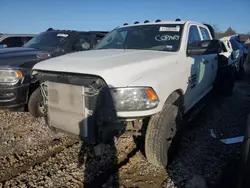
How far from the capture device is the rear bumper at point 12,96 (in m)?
3.87

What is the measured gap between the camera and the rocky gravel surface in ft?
9.25

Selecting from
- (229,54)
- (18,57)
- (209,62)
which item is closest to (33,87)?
(18,57)

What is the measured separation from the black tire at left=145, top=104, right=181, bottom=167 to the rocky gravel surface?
22cm

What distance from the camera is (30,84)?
4141mm

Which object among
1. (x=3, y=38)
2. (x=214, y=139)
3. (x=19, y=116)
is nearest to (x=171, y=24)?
(x=214, y=139)

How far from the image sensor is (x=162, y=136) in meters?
2.83

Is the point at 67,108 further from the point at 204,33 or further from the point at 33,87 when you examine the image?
the point at 204,33

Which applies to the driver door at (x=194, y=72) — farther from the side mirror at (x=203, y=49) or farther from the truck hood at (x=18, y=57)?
the truck hood at (x=18, y=57)


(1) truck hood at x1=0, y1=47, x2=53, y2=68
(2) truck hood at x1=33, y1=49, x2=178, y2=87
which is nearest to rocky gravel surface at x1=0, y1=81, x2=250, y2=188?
(1) truck hood at x1=0, y1=47, x2=53, y2=68

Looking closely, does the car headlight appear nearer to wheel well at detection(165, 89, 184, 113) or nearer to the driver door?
wheel well at detection(165, 89, 184, 113)

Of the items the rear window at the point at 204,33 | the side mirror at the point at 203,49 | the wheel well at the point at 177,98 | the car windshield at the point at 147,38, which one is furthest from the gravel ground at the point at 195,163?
the rear window at the point at 204,33

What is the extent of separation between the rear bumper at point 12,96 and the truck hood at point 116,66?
136 cm

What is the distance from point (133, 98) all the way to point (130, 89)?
10 centimetres

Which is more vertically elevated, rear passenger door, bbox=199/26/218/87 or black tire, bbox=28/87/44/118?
rear passenger door, bbox=199/26/218/87
